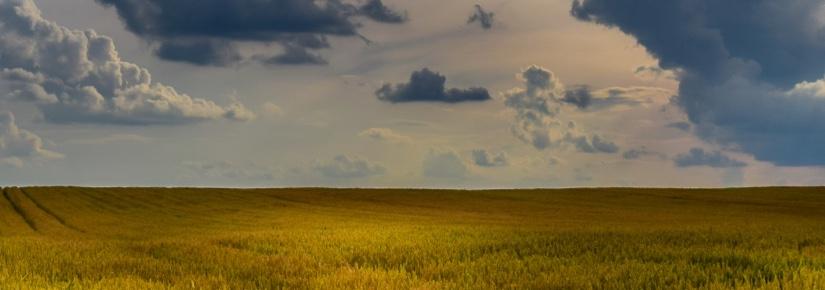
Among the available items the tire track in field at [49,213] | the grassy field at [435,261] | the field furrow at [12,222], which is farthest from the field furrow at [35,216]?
the grassy field at [435,261]

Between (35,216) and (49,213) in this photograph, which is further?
(49,213)

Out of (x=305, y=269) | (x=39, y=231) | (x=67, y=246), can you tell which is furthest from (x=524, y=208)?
(x=305, y=269)

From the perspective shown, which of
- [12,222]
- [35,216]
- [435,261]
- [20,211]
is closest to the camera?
[435,261]

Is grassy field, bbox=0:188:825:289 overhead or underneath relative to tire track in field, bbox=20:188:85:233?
overhead

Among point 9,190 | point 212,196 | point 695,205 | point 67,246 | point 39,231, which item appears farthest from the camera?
point 9,190

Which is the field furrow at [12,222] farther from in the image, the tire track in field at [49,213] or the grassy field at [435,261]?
the grassy field at [435,261]

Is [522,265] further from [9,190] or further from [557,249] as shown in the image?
[9,190]

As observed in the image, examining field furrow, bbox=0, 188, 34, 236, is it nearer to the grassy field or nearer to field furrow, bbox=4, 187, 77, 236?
field furrow, bbox=4, 187, 77, 236

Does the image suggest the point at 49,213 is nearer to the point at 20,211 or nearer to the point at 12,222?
the point at 20,211

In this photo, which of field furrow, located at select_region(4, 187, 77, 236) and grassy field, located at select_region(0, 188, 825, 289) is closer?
grassy field, located at select_region(0, 188, 825, 289)

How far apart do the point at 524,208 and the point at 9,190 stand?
5019 cm

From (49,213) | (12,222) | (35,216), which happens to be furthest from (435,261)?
(49,213)

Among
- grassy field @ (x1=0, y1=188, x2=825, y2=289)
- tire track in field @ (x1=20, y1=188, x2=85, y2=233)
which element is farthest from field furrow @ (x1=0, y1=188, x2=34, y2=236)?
grassy field @ (x1=0, y1=188, x2=825, y2=289)

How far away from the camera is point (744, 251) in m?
12.5
